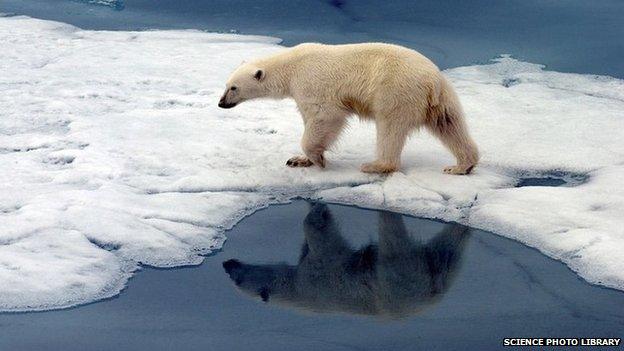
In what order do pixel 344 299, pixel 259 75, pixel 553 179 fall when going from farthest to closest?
pixel 259 75
pixel 553 179
pixel 344 299

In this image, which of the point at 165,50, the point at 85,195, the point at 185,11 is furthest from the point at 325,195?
the point at 185,11

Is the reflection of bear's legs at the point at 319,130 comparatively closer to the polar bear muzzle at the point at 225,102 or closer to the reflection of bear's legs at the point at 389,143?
the reflection of bear's legs at the point at 389,143

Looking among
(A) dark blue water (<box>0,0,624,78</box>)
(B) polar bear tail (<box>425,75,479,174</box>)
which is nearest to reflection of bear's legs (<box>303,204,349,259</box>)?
(B) polar bear tail (<box>425,75,479,174</box>)

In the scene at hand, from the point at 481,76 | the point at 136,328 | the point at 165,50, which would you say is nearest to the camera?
the point at 136,328

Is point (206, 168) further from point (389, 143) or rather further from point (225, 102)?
point (389, 143)

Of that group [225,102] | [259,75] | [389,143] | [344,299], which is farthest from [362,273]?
[225,102]

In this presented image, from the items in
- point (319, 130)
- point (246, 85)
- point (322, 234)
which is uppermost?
point (246, 85)

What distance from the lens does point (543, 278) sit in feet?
16.0

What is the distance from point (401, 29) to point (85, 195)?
5.30m

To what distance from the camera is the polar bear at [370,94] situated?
5.96 metres

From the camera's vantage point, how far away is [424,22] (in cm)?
1034

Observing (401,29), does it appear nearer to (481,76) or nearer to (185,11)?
(481,76)

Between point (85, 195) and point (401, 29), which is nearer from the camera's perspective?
point (85, 195)

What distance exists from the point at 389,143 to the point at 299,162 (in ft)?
2.29
